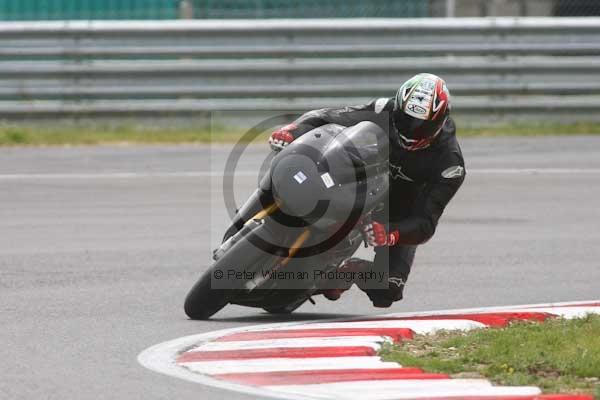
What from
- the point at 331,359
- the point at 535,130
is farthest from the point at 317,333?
the point at 535,130

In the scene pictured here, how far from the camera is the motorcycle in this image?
7.18m

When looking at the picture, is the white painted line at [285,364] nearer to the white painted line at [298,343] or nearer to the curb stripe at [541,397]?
the white painted line at [298,343]

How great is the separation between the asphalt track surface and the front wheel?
0.09m

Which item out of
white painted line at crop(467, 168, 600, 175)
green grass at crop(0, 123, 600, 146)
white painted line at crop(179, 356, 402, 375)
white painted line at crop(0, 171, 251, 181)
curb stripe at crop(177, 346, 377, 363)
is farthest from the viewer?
green grass at crop(0, 123, 600, 146)

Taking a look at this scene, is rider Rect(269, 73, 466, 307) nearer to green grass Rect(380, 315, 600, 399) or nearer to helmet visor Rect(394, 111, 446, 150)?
helmet visor Rect(394, 111, 446, 150)

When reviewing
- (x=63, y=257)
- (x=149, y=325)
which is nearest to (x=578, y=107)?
(x=63, y=257)

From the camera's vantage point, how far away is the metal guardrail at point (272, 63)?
16.9 metres

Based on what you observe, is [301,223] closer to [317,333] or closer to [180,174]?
[317,333]

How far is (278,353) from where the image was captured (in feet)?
22.0

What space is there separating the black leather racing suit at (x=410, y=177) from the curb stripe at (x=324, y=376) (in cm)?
155

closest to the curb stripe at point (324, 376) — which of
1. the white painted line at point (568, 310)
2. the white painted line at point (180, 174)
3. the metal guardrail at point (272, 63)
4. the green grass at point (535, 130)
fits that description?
the white painted line at point (568, 310)

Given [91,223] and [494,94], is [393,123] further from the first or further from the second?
[494,94]

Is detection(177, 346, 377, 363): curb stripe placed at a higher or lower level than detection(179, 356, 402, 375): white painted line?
lower

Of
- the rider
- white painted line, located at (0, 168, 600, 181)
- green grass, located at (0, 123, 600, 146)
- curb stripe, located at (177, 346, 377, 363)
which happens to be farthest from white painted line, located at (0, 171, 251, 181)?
curb stripe, located at (177, 346, 377, 363)
